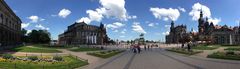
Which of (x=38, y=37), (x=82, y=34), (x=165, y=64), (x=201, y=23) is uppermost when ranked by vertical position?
(x=201, y=23)

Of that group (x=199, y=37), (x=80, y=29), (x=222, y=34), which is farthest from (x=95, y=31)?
(x=222, y=34)

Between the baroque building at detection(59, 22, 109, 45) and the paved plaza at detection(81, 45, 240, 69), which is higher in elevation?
the baroque building at detection(59, 22, 109, 45)

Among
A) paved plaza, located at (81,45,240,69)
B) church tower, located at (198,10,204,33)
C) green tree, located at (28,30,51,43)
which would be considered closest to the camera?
paved plaza, located at (81,45,240,69)

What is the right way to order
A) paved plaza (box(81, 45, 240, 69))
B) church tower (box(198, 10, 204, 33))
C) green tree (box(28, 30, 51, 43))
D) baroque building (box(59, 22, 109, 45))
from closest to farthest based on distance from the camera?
1. paved plaza (box(81, 45, 240, 69))
2. green tree (box(28, 30, 51, 43))
3. baroque building (box(59, 22, 109, 45))
4. church tower (box(198, 10, 204, 33))

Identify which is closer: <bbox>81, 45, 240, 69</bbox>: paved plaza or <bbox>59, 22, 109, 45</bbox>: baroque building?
<bbox>81, 45, 240, 69</bbox>: paved plaza

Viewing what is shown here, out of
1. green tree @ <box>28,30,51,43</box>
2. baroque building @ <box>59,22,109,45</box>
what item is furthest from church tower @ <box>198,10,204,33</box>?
green tree @ <box>28,30,51,43</box>

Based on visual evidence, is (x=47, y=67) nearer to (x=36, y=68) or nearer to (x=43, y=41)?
(x=36, y=68)

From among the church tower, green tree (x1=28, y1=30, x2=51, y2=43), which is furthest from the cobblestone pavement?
the church tower

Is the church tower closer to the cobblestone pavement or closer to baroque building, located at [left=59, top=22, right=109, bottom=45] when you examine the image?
baroque building, located at [left=59, top=22, right=109, bottom=45]

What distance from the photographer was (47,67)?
22.4 m

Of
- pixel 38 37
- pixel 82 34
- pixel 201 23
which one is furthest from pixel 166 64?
pixel 201 23

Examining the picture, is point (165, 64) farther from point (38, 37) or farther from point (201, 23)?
point (201, 23)

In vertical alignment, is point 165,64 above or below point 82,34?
below

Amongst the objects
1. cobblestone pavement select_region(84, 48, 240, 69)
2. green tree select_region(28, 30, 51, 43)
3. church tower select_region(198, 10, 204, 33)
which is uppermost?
church tower select_region(198, 10, 204, 33)
